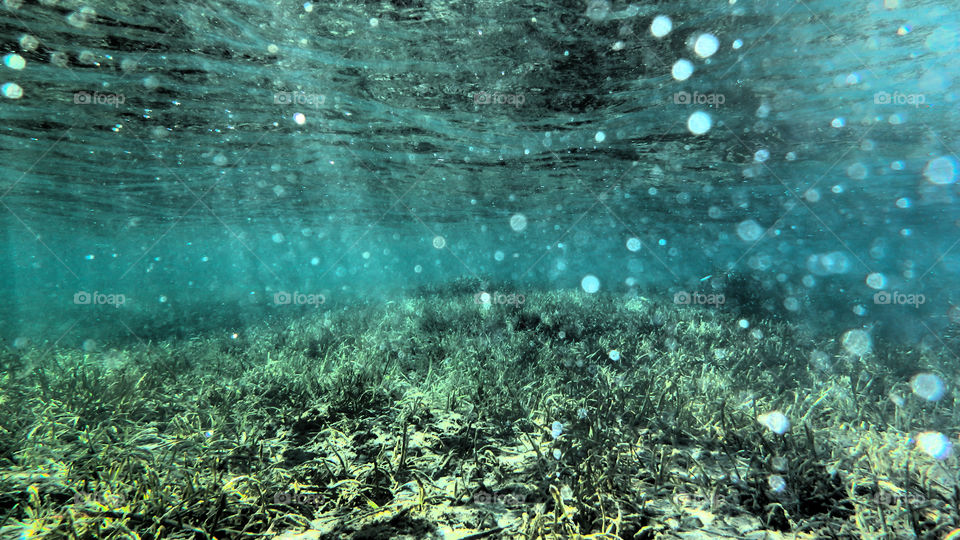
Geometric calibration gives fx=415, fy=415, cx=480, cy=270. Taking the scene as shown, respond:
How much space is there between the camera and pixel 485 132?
1515cm

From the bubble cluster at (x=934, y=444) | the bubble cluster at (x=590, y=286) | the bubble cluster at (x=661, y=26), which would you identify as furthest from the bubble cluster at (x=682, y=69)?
the bubble cluster at (x=590, y=286)

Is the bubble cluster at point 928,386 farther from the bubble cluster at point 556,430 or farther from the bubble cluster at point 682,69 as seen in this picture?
the bubble cluster at point 682,69

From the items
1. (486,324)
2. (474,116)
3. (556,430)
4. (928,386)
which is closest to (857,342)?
(928,386)

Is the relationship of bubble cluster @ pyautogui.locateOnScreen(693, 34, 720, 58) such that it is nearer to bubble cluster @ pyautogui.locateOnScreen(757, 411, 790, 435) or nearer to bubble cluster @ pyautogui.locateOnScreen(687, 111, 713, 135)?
bubble cluster @ pyautogui.locateOnScreen(687, 111, 713, 135)

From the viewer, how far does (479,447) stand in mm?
5102

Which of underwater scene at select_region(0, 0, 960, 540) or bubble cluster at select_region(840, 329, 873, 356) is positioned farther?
bubble cluster at select_region(840, 329, 873, 356)

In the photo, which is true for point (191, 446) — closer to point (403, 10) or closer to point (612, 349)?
point (612, 349)

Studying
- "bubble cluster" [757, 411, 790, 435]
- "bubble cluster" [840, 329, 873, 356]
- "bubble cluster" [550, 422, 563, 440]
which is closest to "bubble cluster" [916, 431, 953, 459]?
"bubble cluster" [757, 411, 790, 435]

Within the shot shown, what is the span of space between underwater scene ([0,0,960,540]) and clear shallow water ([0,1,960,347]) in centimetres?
11

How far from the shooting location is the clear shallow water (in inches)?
343

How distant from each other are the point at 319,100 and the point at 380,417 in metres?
10.5

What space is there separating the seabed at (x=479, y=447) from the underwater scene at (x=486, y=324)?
0.14 ft

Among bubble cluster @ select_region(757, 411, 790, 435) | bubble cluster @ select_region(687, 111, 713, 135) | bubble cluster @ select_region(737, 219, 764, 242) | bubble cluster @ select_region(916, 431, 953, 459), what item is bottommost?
bubble cluster @ select_region(737, 219, 764, 242)

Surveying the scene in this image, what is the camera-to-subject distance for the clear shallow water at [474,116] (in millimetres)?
8719
